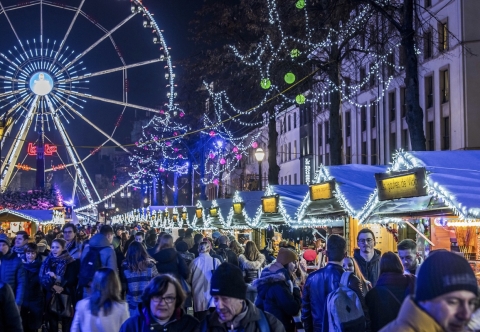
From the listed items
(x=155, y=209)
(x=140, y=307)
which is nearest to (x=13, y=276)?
(x=140, y=307)

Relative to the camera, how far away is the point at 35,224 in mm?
34375

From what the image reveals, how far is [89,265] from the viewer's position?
1009 centimetres

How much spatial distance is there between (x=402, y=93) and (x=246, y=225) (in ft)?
67.4

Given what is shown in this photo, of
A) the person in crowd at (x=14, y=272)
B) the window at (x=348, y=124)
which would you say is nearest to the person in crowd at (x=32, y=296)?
the person in crowd at (x=14, y=272)

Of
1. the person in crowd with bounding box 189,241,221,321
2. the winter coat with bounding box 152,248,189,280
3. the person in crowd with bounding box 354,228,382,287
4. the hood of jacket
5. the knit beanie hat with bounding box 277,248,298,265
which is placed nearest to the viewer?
the knit beanie hat with bounding box 277,248,298,265

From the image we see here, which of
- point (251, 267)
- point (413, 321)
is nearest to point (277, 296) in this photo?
→ point (413, 321)

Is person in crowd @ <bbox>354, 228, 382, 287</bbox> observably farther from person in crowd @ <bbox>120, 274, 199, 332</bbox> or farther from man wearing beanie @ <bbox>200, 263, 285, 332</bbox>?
man wearing beanie @ <bbox>200, 263, 285, 332</bbox>

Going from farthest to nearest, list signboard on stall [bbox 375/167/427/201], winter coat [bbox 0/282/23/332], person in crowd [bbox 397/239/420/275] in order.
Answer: signboard on stall [bbox 375/167/427/201] < person in crowd [bbox 397/239/420/275] < winter coat [bbox 0/282/23/332]

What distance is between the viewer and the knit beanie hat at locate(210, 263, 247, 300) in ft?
15.4

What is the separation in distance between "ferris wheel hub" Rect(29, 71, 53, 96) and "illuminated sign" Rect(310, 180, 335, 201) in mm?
23181

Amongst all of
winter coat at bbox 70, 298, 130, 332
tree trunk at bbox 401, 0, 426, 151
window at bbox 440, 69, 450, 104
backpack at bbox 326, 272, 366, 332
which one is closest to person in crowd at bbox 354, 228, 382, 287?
backpack at bbox 326, 272, 366, 332

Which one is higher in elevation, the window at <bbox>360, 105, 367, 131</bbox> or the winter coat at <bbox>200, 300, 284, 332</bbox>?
the window at <bbox>360, 105, 367, 131</bbox>

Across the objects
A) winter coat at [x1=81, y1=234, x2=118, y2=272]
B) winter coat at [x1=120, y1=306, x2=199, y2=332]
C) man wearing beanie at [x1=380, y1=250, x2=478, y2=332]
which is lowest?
winter coat at [x1=120, y1=306, x2=199, y2=332]

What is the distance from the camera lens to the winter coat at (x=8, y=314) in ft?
20.7
